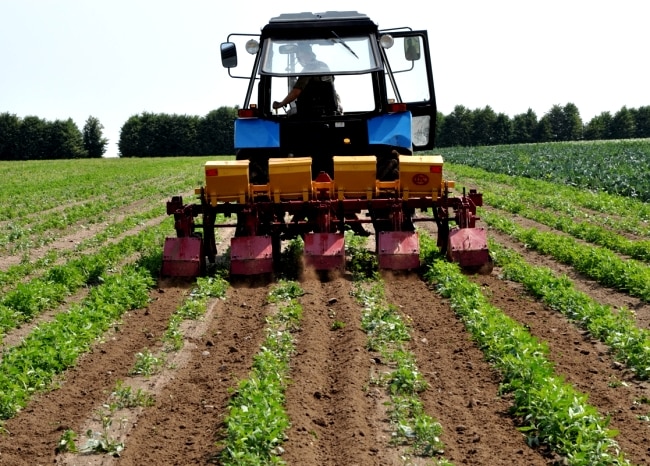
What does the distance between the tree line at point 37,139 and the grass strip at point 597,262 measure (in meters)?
65.2

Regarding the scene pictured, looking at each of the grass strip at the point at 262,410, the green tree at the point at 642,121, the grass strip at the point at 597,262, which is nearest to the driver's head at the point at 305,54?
the grass strip at the point at 262,410

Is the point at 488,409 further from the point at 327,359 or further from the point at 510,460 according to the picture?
the point at 327,359

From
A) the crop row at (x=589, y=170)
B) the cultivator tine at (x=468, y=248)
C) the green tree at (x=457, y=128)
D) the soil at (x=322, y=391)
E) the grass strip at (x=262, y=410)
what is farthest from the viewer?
the green tree at (x=457, y=128)

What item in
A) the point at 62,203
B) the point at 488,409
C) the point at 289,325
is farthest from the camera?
the point at 62,203

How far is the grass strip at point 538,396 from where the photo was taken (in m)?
4.96

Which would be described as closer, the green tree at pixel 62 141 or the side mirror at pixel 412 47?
the side mirror at pixel 412 47

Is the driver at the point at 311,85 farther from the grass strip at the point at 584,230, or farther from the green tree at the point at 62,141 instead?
the green tree at the point at 62,141

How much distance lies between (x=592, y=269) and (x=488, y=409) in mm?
5196

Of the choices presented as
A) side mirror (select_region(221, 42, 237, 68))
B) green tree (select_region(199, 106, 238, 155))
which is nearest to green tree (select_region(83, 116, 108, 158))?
green tree (select_region(199, 106, 238, 155))

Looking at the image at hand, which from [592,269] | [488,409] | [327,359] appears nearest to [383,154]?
[592,269]

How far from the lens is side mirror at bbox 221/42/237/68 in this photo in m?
10.3

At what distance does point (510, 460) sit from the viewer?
498 centimetres

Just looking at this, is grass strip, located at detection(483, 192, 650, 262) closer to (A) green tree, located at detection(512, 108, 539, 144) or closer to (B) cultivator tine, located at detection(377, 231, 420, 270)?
(B) cultivator tine, located at detection(377, 231, 420, 270)

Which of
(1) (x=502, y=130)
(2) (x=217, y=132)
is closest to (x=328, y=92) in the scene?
(2) (x=217, y=132)
